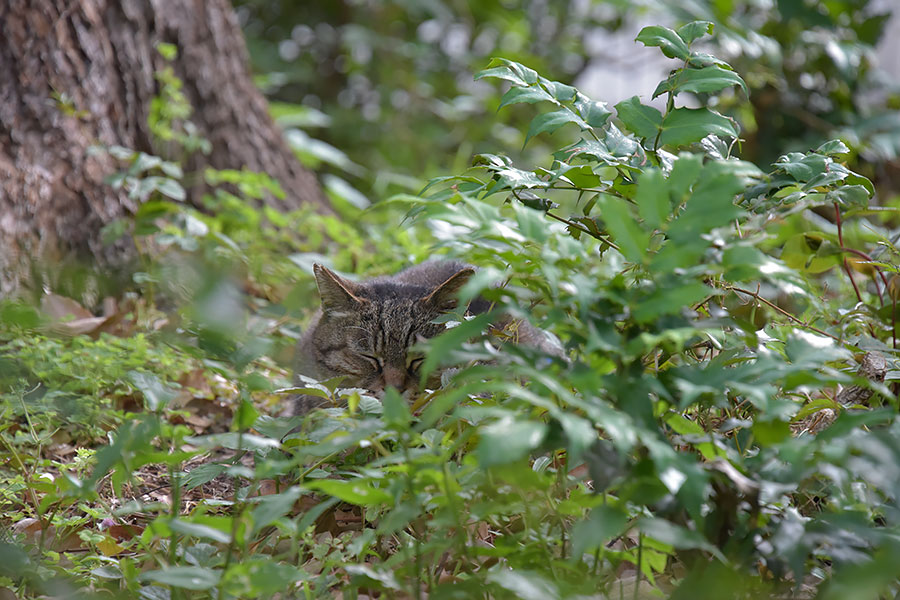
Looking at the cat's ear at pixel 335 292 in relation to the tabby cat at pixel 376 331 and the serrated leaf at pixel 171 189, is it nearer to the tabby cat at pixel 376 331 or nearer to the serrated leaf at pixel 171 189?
the tabby cat at pixel 376 331

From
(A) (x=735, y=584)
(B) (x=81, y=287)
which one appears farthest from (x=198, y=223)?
(A) (x=735, y=584)

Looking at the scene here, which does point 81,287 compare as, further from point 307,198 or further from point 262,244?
point 307,198

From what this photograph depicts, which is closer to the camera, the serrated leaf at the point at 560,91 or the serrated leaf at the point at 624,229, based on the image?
the serrated leaf at the point at 624,229

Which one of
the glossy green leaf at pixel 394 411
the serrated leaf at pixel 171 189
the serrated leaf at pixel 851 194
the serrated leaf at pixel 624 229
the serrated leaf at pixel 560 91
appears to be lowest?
the serrated leaf at pixel 171 189

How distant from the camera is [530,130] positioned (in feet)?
5.41

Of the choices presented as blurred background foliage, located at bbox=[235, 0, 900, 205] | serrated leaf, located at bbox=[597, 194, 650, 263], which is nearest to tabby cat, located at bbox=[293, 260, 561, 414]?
serrated leaf, located at bbox=[597, 194, 650, 263]

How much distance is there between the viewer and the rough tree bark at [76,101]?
3104 mm

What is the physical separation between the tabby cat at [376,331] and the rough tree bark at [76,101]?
3.57 ft

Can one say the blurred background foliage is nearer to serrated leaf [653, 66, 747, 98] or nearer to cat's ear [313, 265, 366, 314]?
cat's ear [313, 265, 366, 314]

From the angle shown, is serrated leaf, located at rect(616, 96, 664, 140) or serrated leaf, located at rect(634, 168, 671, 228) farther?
serrated leaf, located at rect(616, 96, 664, 140)

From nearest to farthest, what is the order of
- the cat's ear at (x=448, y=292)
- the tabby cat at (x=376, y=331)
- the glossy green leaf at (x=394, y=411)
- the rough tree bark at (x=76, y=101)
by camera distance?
the glossy green leaf at (x=394, y=411) → the cat's ear at (x=448, y=292) → the tabby cat at (x=376, y=331) → the rough tree bark at (x=76, y=101)

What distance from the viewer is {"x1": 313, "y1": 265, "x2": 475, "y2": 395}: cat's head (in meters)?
2.62

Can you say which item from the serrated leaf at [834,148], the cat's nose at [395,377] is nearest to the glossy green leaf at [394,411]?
the serrated leaf at [834,148]

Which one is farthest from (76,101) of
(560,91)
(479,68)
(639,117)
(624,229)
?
(479,68)
